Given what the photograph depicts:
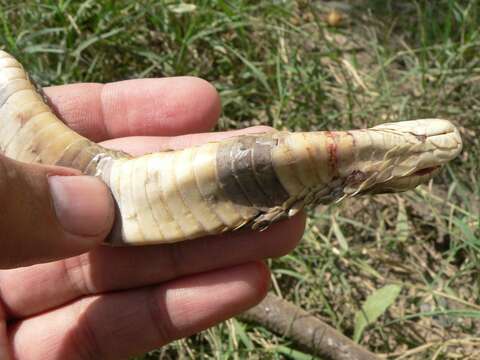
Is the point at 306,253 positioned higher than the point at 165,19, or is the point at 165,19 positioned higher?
the point at 165,19

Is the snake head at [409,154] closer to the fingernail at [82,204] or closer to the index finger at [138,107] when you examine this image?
the fingernail at [82,204]

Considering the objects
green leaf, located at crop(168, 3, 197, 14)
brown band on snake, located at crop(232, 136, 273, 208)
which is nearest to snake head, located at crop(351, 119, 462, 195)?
brown band on snake, located at crop(232, 136, 273, 208)

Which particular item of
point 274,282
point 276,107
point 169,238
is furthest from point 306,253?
point 169,238

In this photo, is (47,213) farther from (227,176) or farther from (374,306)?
(374,306)

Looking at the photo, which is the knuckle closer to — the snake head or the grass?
the grass

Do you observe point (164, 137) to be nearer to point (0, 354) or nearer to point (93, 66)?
point (93, 66)
